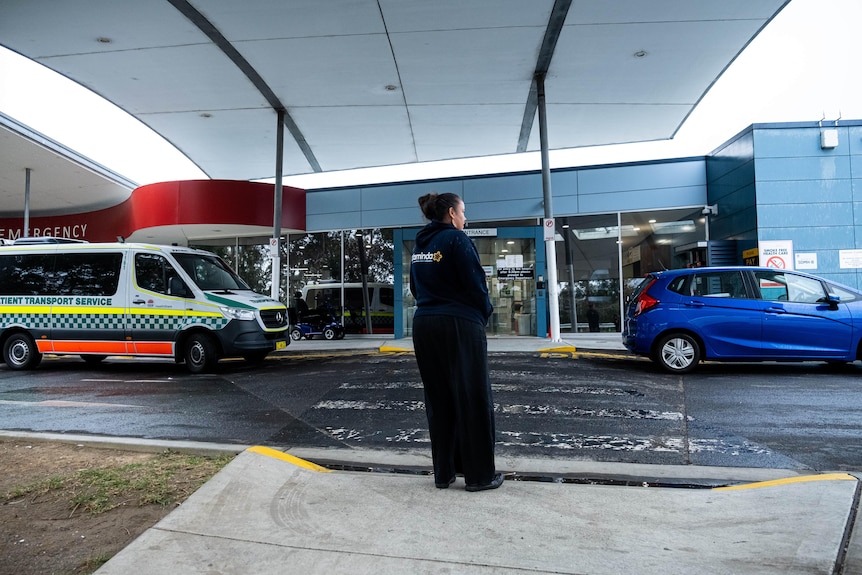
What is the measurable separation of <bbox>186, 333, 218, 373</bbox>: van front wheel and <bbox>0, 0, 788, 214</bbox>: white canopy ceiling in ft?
19.4

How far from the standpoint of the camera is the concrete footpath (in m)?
2.40

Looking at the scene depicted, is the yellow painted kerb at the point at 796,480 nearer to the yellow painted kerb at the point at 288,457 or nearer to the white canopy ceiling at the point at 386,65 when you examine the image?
the yellow painted kerb at the point at 288,457

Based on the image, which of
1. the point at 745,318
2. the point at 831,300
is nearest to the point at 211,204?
the point at 745,318

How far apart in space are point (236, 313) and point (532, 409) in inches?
229

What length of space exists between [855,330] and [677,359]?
2477 mm

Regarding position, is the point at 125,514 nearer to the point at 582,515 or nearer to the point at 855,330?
the point at 582,515

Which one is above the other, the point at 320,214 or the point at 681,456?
the point at 320,214

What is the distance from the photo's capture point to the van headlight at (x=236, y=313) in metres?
9.43

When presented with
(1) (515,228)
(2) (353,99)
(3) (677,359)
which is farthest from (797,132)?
(2) (353,99)

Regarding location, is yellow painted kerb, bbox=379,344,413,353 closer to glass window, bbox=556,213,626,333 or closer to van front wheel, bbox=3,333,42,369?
glass window, bbox=556,213,626,333

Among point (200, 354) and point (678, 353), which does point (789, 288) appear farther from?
point (200, 354)

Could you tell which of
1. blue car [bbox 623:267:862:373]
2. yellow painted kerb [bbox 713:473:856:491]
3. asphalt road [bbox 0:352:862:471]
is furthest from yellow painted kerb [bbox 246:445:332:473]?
blue car [bbox 623:267:862:373]

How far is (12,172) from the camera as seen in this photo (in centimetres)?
1697

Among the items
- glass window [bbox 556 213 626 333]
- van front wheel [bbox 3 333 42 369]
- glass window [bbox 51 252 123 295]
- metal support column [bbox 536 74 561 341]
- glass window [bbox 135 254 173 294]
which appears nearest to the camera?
glass window [bbox 135 254 173 294]
